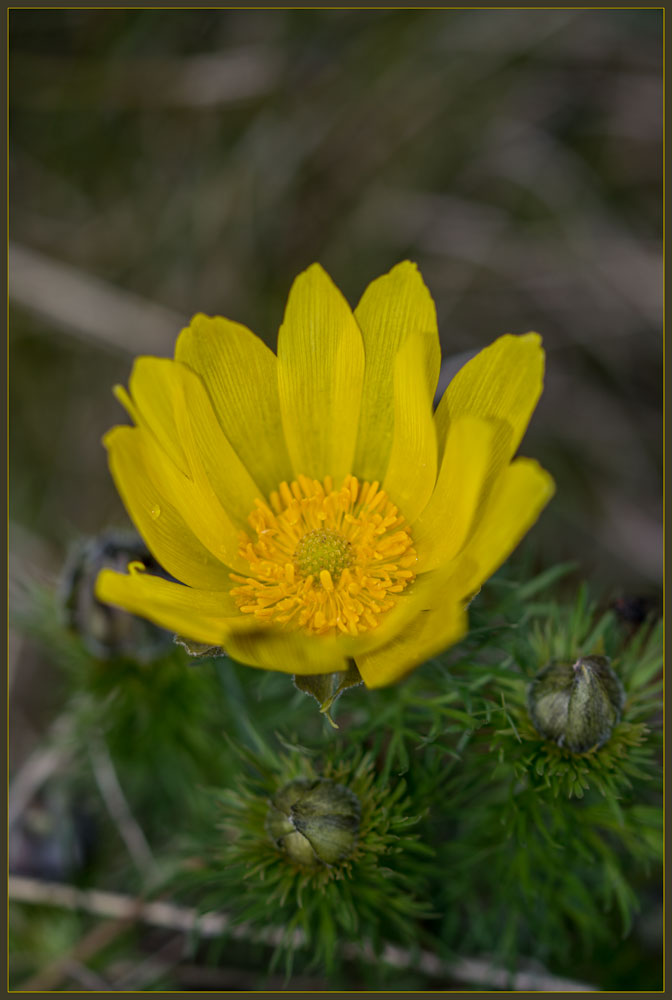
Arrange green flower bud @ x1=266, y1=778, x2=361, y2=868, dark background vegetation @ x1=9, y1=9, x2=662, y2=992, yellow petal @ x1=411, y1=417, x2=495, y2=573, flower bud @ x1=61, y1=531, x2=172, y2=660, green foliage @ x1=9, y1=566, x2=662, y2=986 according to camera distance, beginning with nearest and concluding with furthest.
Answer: yellow petal @ x1=411, y1=417, x2=495, y2=573 < green flower bud @ x1=266, y1=778, x2=361, y2=868 < green foliage @ x1=9, y1=566, x2=662, y2=986 < flower bud @ x1=61, y1=531, x2=172, y2=660 < dark background vegetation @ x1=9, y1=9, x2=662, y2=992

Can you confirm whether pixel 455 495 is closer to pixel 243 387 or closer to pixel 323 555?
pixel 323 555

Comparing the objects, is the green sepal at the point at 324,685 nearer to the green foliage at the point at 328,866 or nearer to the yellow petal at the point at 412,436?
the green foliage at the point at 328,866

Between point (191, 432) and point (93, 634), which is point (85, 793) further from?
point (191, 432)

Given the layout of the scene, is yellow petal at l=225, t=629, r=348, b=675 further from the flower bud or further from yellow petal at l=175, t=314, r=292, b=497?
the flower bud

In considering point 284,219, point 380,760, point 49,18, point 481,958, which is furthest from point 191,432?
point 49,18

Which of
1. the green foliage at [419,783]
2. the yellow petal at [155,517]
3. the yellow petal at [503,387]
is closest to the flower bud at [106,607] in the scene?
the green foliage at [419,783]

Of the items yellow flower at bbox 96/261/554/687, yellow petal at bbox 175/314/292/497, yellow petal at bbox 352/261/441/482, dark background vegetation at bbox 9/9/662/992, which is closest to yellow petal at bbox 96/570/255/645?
yellow flower at bbox 96/261/554/687

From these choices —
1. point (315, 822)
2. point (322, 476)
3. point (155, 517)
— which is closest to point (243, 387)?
point (322, 476)

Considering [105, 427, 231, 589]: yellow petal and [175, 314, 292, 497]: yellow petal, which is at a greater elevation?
[175, 314, 292, 497]: yellow petal
